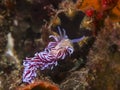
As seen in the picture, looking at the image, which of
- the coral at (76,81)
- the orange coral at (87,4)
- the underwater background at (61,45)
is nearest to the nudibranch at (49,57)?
the underwater background at (61,45)

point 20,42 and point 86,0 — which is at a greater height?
point 20,42

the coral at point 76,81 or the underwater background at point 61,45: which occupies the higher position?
the underwater background at point 61,45

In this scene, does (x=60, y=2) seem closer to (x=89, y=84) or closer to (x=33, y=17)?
(x=33, y=17)

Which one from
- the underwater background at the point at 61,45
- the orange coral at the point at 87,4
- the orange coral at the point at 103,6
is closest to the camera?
the underwater background at the point at 61,45

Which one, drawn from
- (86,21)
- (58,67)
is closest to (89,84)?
(58,67)

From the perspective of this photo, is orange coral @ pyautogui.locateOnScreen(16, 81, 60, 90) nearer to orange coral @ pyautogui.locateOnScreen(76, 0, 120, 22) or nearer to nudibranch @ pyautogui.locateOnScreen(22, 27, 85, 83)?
nudibranch @ pyautogui.locateOnScreen(22, 27, 85, 83)

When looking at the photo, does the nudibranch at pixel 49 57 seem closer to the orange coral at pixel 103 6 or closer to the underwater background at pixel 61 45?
the underwater background at pixel 61 45

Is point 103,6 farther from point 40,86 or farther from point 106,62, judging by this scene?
point 40,86
